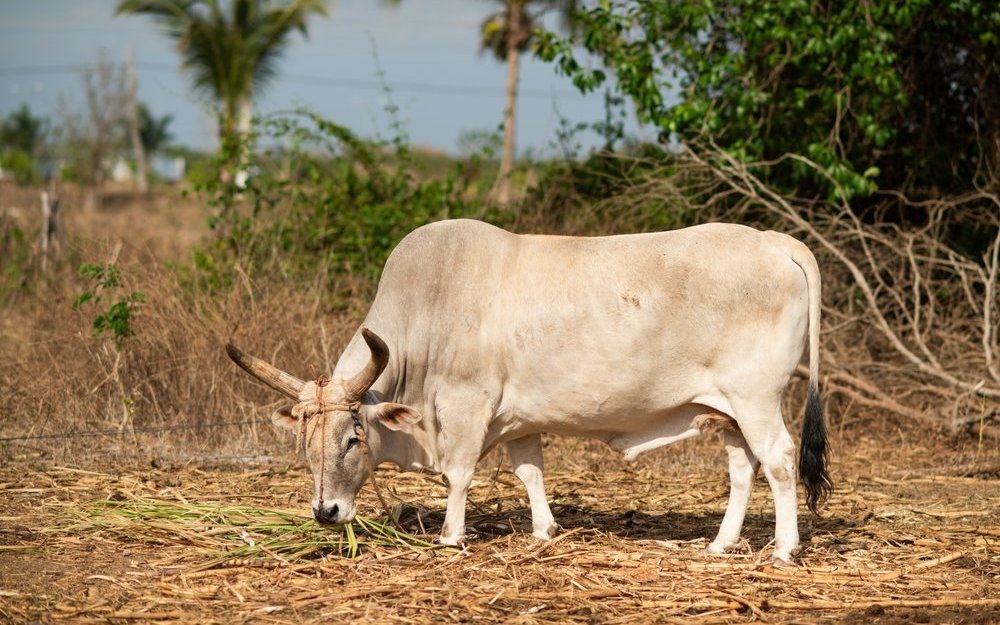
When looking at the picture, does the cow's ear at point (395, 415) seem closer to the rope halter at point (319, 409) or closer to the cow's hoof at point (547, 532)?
the rope halter at point (319, 409)

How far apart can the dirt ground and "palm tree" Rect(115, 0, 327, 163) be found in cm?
1931

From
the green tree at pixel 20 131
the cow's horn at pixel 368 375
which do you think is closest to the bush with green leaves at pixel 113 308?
the cow's horn at pixel 368 375

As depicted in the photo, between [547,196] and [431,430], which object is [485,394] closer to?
[431,430]

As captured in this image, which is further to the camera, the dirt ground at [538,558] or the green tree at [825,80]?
the green tree at [825,80]

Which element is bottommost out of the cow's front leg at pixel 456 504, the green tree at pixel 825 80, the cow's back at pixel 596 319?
the cow's front leg at pixel 456 504

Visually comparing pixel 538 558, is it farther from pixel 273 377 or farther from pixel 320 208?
pixel 320 208

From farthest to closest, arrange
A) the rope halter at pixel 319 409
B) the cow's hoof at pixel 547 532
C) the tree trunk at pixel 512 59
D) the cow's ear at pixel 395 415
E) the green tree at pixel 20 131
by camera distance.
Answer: the green tree at pixel 20 131 < the tree trunk at pixel 512 59 < the cow's hoof at pixel 547 532 < the cow's ear at pixel 395 415 < the rope halter at pixel 319 409

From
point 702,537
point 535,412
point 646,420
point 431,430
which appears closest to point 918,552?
point 702,537

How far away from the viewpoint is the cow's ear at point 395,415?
19.1 ft

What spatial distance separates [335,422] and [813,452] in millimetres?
2452

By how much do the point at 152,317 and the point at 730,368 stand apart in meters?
5.26

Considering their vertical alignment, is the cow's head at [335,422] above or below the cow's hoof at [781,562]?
above

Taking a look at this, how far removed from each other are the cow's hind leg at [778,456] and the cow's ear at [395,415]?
1.66m

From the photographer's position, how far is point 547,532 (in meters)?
6.36
